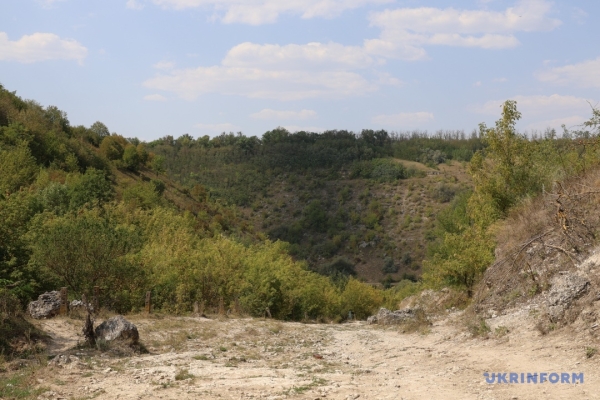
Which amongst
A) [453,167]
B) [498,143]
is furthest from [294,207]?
[498,143]

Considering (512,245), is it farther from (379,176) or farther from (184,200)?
(379,176)

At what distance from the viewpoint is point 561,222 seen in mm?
16328

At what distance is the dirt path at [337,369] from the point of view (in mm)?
9602

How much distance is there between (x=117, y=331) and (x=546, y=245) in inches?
520

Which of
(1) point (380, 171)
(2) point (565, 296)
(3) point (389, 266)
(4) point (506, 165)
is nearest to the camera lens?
(2) point (565, 296)

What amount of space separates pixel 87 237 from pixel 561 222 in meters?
17.2

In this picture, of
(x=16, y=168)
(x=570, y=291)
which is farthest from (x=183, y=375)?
(x=16, y=168)

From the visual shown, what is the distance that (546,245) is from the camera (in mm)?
16547

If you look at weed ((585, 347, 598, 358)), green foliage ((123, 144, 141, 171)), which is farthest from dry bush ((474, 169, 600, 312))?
green foliage ((123, 144, 141, 171))

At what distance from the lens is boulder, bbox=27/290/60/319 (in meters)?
18.2

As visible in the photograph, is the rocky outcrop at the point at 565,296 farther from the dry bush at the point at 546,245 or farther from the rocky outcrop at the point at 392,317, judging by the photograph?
the rocky outcrop at the point at 392,317

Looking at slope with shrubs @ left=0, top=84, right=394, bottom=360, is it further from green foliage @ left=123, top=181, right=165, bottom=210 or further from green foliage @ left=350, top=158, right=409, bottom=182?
green foliage @ left=350, top=158, right=409, bottom=182

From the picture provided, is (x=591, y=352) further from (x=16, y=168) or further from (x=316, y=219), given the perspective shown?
(x=316, y=219)

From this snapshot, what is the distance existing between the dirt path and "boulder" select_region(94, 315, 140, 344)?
83 centimetres
